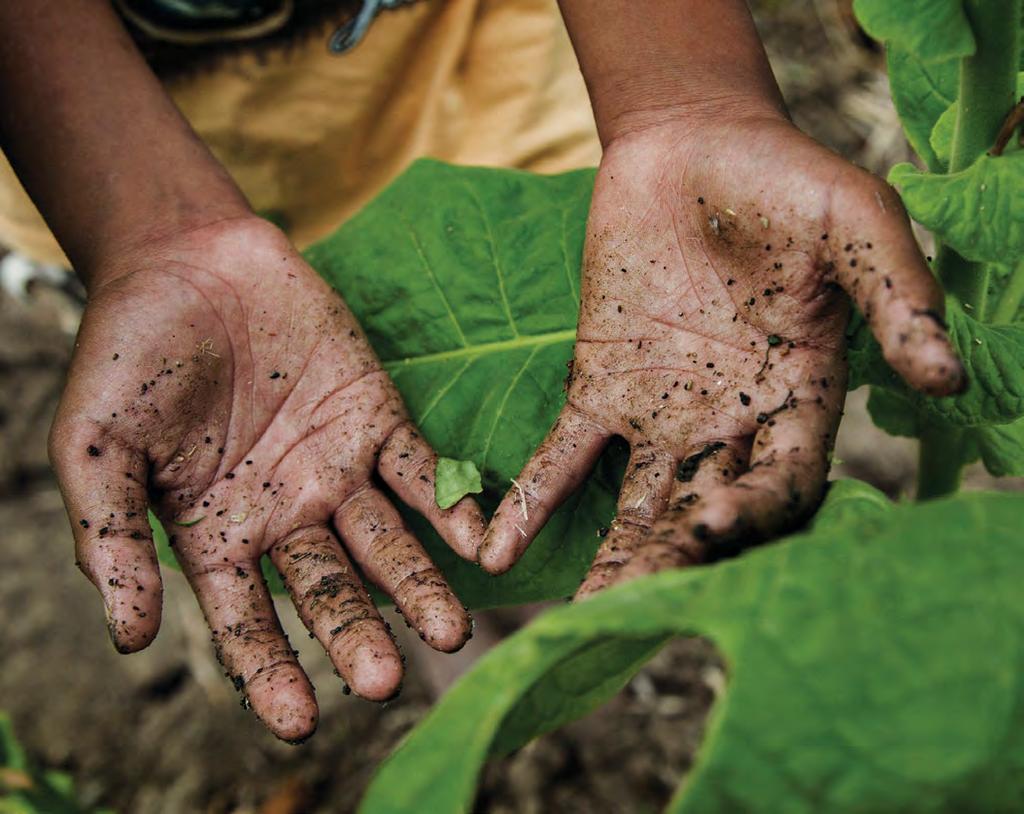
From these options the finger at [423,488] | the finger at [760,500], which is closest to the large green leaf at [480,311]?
the finger at [423,488]

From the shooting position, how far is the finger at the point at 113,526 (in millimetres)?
1530

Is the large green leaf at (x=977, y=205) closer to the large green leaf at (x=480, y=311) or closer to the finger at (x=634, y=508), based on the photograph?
the finger at (x=634, y=508)

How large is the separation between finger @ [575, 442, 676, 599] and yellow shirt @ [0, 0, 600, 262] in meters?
1.43

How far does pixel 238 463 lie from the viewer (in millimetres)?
1819

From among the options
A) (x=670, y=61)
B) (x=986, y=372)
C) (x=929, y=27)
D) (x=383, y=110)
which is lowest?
(x=986, y=372)

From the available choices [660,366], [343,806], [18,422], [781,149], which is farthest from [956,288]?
[18,422]

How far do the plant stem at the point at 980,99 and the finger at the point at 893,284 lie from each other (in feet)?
0.52

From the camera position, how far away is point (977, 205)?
1.32 metres

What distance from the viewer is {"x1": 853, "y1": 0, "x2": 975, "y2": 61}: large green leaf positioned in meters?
1.19

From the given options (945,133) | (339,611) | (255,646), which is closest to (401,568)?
(339,611)

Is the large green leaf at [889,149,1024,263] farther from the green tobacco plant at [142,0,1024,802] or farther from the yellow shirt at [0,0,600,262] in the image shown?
the yellow shirt at [0,0,600,262]

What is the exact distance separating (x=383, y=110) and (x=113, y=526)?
1.50 m

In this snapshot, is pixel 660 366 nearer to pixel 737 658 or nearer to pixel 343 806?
pixel 737 658

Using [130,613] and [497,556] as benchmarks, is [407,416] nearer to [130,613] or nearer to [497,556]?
[497,556]
